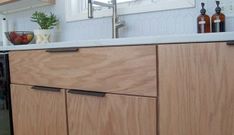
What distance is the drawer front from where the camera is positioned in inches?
40.4

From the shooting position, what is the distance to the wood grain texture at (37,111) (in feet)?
4.51

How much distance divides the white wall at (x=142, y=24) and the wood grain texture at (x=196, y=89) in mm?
552

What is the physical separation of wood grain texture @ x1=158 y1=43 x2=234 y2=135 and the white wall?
552 mm

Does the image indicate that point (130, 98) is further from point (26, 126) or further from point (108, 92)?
point (26, 126)

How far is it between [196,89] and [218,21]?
1.65 feet

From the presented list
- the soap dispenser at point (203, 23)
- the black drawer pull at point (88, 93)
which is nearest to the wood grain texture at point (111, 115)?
the black drawer pull at point (88, 93)

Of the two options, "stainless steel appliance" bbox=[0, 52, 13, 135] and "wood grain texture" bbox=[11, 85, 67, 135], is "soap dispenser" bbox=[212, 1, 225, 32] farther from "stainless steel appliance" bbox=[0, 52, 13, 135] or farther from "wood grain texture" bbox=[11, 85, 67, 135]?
"stainless steel appliance" bbox=[0, 52, 13, 135]

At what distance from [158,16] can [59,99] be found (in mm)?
759

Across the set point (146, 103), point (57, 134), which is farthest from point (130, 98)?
point (57, 134)

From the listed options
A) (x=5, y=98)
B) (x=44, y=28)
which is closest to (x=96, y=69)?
(x=5, y=98)

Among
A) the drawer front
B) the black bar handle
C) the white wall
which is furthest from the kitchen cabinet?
the black bar handle

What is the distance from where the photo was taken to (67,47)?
1306mm

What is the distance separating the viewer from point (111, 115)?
1.15 m

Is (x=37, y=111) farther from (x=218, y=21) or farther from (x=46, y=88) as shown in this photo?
(x=218, y=21)
